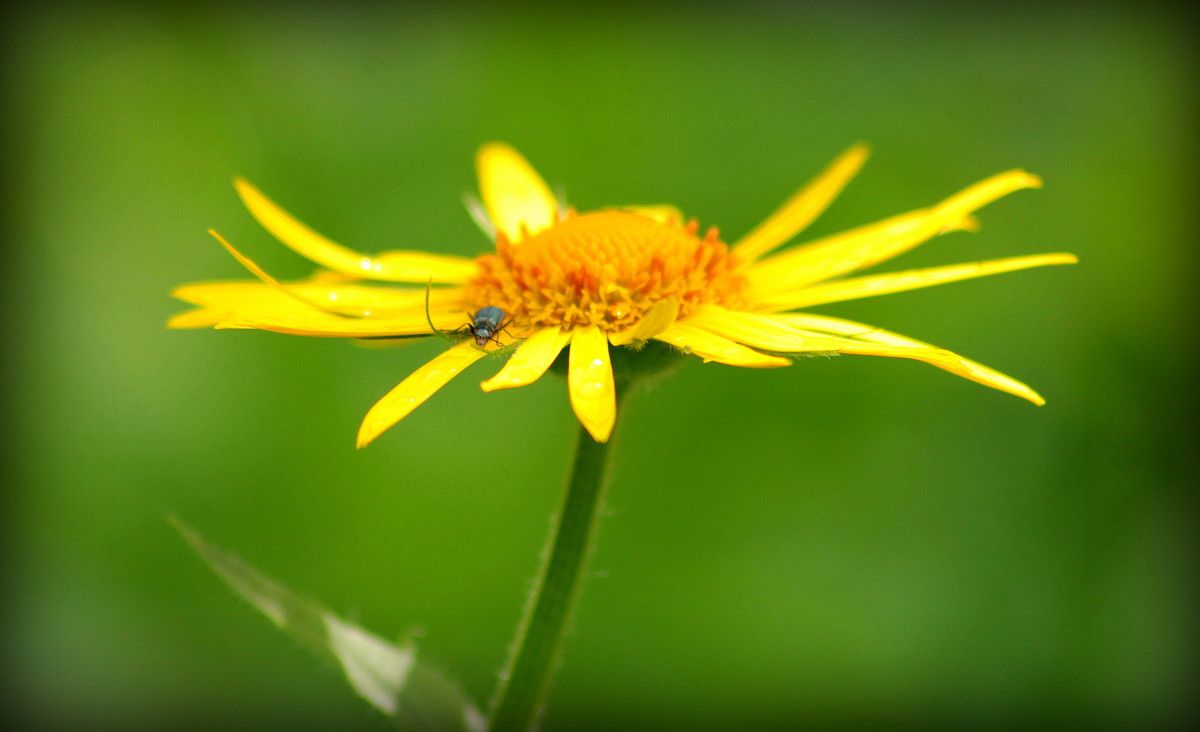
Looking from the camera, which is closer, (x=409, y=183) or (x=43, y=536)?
(x=43, y=536)

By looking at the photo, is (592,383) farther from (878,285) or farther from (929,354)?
(878,285)

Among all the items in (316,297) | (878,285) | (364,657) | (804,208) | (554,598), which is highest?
(804,208)

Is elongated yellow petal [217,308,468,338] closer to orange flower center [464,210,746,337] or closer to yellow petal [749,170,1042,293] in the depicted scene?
orange flower center [464,210,746,337]

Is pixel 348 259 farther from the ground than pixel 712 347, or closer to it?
farther from the ground

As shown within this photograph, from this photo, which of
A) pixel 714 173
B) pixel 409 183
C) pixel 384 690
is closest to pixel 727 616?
pixel 384 690

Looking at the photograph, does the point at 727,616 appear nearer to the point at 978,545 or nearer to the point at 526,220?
the point at 978,545

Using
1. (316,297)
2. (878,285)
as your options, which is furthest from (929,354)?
(316,297)
